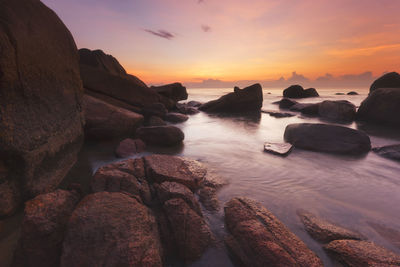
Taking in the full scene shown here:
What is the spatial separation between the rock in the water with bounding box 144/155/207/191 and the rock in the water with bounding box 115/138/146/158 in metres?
1.34

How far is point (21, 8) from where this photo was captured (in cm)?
247

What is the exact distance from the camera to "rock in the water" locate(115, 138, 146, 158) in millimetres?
4230

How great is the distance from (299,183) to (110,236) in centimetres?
292

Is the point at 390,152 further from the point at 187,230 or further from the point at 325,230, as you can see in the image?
the point at 187,230

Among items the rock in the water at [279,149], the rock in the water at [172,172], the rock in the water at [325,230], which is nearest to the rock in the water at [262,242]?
the rock in the water at [325,230]

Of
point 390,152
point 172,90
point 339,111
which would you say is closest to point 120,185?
point 390,152

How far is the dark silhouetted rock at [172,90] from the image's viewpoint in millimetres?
12563

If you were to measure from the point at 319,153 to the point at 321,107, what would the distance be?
8.21m

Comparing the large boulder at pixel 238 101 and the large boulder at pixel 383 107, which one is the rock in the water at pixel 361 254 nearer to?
the large boulder at pixel 383 107

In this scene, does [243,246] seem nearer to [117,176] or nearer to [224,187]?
[224,187]

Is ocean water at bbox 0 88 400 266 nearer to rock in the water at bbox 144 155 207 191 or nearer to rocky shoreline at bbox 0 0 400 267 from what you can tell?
rocky shoreline at bbox 0 0 400 267

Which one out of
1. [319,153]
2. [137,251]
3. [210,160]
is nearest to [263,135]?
[319,153]

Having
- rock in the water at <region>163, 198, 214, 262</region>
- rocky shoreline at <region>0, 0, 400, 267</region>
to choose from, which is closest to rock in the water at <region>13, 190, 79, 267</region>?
rocky shoreline at <region>0, 0, 400, 267</region>

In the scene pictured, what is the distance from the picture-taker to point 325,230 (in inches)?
79.4
